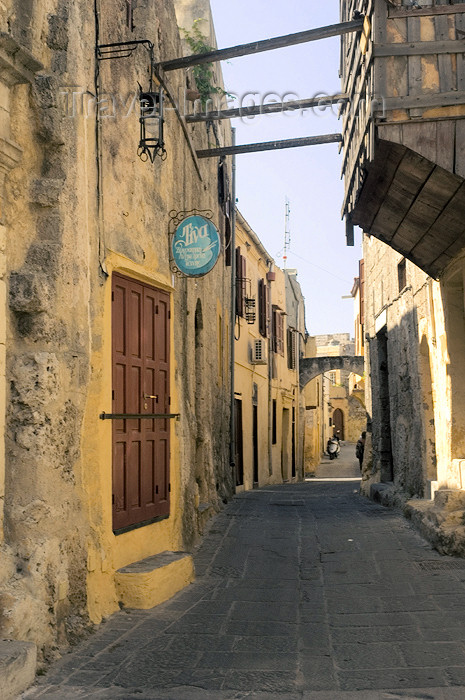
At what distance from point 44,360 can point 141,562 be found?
8.08 feet

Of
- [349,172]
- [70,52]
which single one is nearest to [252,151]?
[349,172]

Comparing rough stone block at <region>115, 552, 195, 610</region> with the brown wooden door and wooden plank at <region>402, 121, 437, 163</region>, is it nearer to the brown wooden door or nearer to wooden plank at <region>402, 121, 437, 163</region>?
the brown wooden door

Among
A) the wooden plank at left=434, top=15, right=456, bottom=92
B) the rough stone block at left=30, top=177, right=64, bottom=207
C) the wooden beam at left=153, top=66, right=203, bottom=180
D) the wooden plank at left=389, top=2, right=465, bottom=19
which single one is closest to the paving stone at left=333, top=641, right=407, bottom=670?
the rough stone block at left=30, top=177, right=64, bottom=207

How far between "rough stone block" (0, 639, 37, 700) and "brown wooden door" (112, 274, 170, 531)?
2123 mm

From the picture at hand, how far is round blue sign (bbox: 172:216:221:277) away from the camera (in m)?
8.07

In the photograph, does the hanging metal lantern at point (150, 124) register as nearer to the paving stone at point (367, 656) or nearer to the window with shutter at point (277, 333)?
the paving stone at point (367, 656)

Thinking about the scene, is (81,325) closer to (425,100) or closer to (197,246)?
(197,246)

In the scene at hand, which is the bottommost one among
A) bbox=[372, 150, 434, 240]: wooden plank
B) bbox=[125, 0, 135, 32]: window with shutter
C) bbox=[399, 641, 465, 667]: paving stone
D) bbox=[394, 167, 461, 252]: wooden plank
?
bbox=[399, 641, 465, 667]: paving stone

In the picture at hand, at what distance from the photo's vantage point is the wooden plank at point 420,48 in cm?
691

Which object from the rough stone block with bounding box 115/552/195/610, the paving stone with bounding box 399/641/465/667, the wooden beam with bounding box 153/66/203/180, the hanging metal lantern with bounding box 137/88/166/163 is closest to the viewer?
the paving stone with bounding box 399/641/465/667

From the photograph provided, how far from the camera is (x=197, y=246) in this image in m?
8.12

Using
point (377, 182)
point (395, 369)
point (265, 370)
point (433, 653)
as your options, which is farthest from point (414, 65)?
point (265, 370)

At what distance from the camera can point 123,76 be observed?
739 centimetres

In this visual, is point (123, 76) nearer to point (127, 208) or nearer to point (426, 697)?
point (127, 208)
